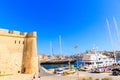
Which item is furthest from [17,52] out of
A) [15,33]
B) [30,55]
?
[15,33]

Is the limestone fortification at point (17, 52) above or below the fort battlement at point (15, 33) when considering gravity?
below

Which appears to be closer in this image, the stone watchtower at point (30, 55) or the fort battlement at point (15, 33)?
the fort battlement at point (15, 33)

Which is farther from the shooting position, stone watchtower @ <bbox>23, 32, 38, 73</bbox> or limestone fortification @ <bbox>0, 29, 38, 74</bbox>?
stone watchtower @ <bbox>23, 32, 38, 73</bbox>

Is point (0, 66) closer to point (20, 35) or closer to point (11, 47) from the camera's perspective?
point (11, 47)

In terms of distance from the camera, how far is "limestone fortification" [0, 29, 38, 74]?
2662 centimetres

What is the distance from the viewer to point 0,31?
26.7 metres

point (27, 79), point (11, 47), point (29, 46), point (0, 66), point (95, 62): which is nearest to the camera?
point (27, 79)

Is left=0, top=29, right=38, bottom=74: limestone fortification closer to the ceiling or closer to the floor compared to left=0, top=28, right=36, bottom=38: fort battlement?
closer to the floor

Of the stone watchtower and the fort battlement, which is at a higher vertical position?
the fort battlement

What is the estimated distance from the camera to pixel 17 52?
28.7 metres

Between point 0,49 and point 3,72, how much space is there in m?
3.74

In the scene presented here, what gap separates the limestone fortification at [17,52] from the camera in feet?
87.4

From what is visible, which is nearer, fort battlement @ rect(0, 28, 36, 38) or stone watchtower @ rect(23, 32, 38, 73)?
fort battlement @ rect(0, 28, 36, 38)

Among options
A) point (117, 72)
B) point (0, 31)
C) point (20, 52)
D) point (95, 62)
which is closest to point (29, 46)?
point (20, 52)
